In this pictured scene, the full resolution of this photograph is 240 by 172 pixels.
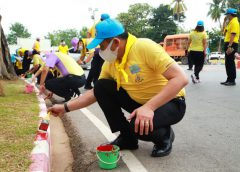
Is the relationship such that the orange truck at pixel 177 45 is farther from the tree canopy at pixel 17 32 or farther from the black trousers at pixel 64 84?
the tree canopy at pixel 17 32

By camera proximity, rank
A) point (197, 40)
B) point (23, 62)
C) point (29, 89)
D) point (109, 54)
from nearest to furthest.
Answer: point (109, 54), point (29, 89), point (197, 40), point (23, 62)

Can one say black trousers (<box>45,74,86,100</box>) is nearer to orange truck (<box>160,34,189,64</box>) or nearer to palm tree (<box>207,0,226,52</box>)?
orange truck (<box>160,34,189,64</box>)

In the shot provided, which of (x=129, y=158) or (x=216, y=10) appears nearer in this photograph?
(x=129, y=158)

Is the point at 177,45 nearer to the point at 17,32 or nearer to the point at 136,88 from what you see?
the point at 136,88

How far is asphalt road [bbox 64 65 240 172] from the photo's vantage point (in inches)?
130

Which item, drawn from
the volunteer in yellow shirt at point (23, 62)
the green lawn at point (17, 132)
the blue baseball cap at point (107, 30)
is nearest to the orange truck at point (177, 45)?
the volunteer in yellow shirt at point (23, 62)

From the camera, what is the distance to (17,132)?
14.1ft

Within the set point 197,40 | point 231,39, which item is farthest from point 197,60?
point 231,39

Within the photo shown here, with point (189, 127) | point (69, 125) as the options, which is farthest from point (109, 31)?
point (69, 125)

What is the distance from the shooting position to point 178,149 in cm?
379

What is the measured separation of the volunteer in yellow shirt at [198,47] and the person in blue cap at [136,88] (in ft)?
21.3

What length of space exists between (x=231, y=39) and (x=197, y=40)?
1.34 metres

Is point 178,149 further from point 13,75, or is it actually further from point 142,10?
point 142,10

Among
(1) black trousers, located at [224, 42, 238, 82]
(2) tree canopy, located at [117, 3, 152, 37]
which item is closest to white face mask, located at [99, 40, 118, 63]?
(1) black trousers, located at [224, 42, 238, 82]
